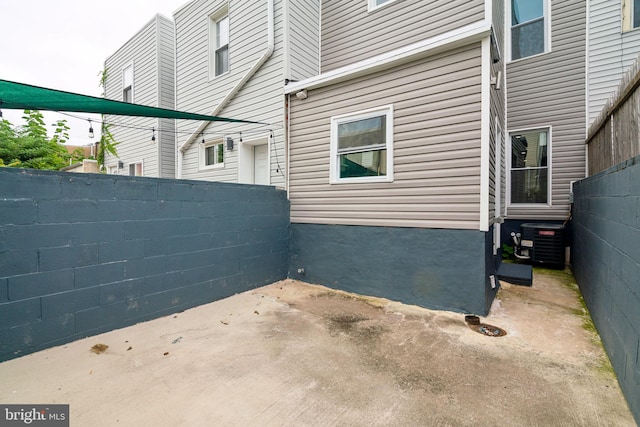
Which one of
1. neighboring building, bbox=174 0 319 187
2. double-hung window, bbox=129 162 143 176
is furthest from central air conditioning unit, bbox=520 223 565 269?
double-hung window, bbox=129 162 143 176

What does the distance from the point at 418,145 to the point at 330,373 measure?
3000 millimetres

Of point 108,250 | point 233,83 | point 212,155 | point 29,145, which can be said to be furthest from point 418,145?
point 29,145

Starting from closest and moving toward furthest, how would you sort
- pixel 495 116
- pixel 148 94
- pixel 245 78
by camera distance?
pixel 495 116
pixel 245 78
pixel 148 94

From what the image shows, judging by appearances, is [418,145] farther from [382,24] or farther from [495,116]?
[382,24]

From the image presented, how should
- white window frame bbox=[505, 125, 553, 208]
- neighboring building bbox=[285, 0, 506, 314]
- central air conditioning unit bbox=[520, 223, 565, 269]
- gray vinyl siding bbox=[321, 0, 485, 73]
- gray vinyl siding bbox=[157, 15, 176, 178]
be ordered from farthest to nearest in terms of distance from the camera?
gray vinyl siding bbox=[157, 15, 176, 178], white window frame bbox=[505, 125, 553, 208], central air conditioning unit bbox=[520, 223, 565, 269], gray vinyl siding bbox=[321, 0, 485, 73], neighboring building bbox=[285, 0, 506, 314]

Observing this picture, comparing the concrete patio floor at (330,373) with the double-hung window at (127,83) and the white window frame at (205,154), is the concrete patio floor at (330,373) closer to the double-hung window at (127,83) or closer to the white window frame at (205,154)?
the white window frame at (205,154)

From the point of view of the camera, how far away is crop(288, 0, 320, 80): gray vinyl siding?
560cm

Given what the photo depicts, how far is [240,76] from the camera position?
616cm

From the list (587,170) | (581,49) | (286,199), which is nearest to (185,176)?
(286,199)

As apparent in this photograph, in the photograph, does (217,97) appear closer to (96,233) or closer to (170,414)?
(96,233)

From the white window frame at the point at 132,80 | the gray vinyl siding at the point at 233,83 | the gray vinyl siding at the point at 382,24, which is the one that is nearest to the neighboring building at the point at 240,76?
the gray vinyl siding at the point at 233,83

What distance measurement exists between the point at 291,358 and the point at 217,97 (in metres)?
5.96

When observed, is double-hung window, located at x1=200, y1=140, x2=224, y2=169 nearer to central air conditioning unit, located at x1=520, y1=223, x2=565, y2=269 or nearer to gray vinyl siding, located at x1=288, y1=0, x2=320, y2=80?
gray vinyl siding, located at x1=288, y1=0, x2=320, y2=80

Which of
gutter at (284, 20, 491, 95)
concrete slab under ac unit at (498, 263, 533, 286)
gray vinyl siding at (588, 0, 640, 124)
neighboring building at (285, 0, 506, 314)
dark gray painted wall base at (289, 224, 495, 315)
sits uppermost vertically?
gray vinyl siding at (588, 0, 640, 124)
